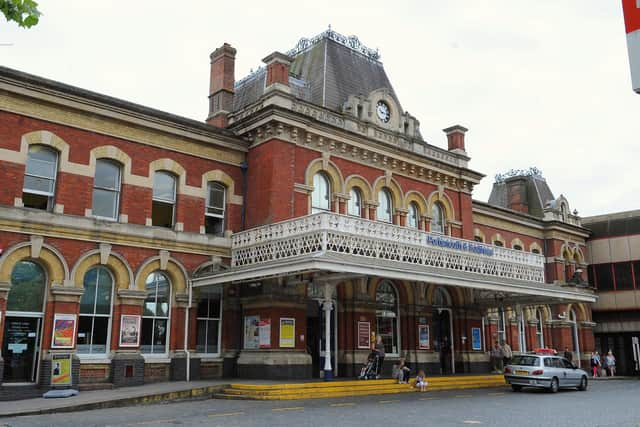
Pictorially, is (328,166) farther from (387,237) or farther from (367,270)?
(367,270)

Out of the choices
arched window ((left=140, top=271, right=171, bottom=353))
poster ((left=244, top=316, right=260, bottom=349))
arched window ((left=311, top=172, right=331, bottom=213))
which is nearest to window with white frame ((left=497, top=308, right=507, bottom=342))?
arched window ((left=311, top=172, right=331, bottom=213))

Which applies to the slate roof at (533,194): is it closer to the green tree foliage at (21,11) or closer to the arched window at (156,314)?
the arched window at (156,314)

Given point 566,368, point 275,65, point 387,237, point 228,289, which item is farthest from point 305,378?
point 275,65

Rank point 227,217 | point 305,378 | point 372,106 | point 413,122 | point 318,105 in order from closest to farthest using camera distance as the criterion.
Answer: point 305,378 → point 227,217 → point 318,105 → point 372,106 → point 413,122

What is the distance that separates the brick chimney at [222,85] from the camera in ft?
79.3

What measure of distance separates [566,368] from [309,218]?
11.1 m

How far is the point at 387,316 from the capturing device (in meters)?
24.0

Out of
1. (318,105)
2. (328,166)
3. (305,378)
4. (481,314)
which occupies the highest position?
(318,105)

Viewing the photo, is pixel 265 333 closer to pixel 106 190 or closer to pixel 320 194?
pixel 320 194

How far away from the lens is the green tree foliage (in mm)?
6617

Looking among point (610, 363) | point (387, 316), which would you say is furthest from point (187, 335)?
point (610, 363)

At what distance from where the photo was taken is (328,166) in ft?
74.7

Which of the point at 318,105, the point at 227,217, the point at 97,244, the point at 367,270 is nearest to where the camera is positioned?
the point at 367,270

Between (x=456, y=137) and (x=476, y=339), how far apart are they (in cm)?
924
